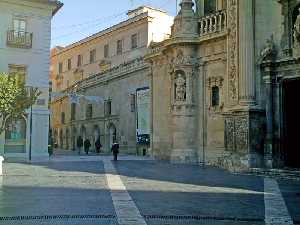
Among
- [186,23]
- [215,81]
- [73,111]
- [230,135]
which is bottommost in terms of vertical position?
[230,135]

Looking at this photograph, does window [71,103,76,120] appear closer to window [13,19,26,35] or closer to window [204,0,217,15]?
window [13,19,26,35]

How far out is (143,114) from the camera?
34312 millimetres

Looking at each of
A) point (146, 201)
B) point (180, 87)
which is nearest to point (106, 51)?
point (180, 87)

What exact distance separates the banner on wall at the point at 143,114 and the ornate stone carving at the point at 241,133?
46.5ft

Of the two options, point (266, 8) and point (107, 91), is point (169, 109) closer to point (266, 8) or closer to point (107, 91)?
point (266, 8)

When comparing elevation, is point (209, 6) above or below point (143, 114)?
above

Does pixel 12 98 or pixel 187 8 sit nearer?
pixel 12 98

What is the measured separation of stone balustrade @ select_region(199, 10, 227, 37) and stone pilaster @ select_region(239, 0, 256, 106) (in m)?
2.98

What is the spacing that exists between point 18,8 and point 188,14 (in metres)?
10.3

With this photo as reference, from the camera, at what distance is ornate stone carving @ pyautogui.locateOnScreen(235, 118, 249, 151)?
756 inches

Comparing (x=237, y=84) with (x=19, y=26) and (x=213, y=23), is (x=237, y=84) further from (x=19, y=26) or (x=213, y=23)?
(x=19, y=26)

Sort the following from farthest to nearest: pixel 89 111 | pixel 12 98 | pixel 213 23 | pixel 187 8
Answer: pixel 89 111 < pixel 187 8 < pixel 213 23 < pixel 12 98

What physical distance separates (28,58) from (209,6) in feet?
36.0

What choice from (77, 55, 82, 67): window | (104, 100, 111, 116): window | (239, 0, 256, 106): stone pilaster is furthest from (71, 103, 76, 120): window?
(239, 0, 256, 106): stone pilaster
